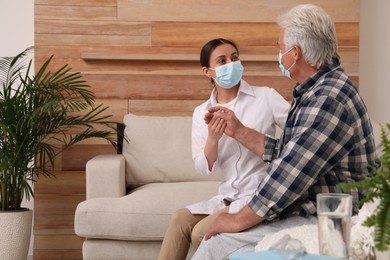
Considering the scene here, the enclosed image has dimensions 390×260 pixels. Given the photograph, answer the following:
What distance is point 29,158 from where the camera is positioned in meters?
4.07

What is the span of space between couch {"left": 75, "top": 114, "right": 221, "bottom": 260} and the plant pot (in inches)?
19.9

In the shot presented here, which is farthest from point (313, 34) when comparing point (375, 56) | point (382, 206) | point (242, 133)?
point (375, 56)

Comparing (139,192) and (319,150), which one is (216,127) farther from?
(139,192)

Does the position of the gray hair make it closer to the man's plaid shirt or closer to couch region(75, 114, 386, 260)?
the man's plaid shirt

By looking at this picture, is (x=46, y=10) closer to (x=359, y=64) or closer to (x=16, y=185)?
(x=16, y=185)

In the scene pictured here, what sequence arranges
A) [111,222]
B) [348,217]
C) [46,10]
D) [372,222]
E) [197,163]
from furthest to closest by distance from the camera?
[46,10]
[111,222]
[197,163]
[348,217]
[372,222]

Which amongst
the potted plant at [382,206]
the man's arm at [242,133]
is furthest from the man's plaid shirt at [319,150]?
the potted plant at [382,206]

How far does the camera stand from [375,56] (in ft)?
16.0

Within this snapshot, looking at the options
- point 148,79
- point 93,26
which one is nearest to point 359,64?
point 148,79

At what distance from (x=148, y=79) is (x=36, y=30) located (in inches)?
29.9

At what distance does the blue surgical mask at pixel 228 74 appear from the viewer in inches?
117

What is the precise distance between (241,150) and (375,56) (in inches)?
96.1

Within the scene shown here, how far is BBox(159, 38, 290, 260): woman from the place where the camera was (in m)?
2.64

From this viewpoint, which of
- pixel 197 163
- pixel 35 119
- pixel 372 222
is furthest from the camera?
pixel 35 119
